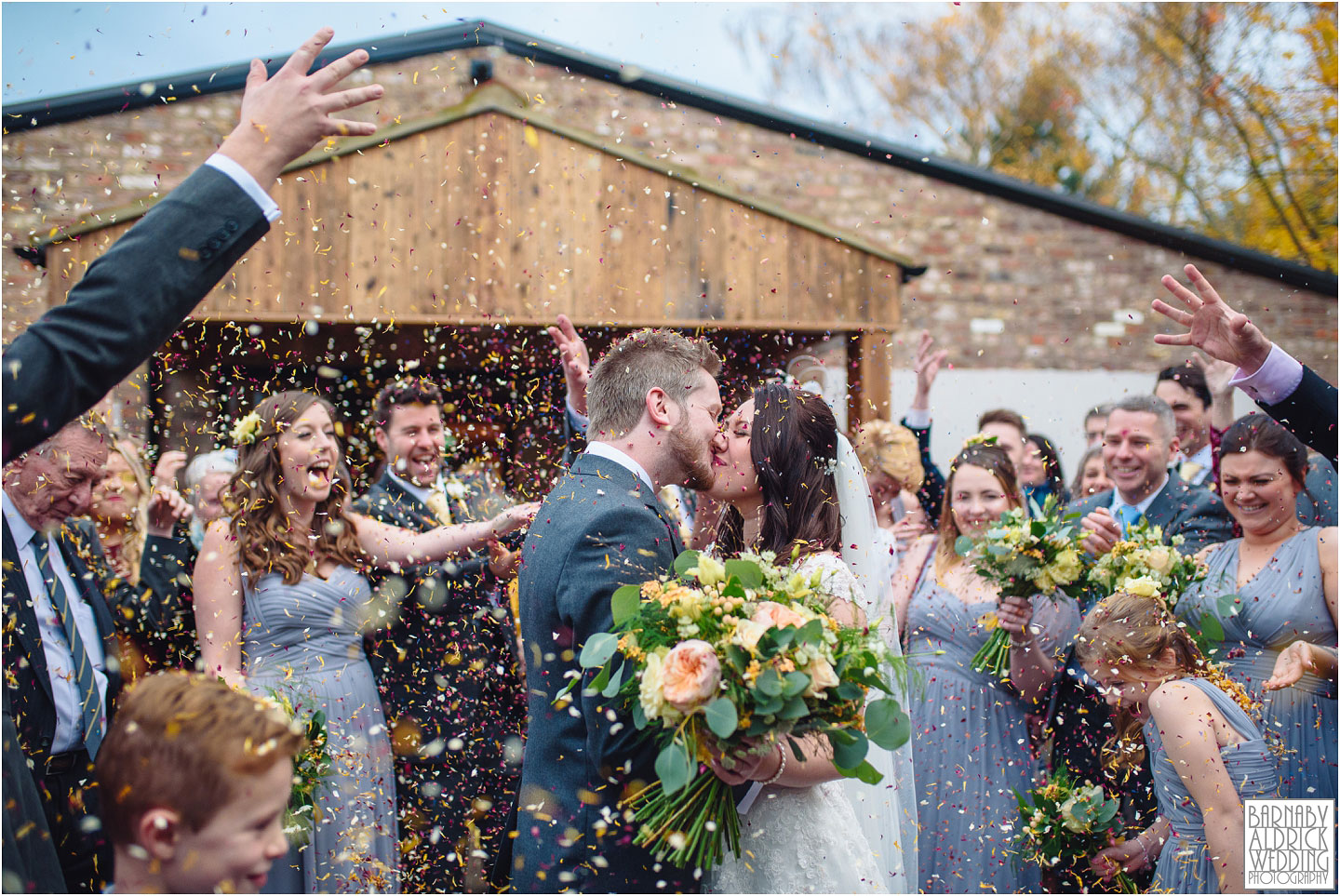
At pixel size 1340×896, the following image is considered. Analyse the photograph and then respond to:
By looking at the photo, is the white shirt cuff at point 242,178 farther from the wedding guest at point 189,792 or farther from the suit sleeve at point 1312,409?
the suit sleeve at point 1312,409

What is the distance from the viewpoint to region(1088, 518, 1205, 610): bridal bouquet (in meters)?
4.07

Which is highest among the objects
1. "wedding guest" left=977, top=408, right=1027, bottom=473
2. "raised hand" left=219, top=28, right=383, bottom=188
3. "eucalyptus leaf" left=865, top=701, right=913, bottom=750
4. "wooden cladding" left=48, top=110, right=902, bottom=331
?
"wooden cladding" left=48, top=110, right=902, bottom=331

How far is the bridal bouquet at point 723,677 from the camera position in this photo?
2.22m

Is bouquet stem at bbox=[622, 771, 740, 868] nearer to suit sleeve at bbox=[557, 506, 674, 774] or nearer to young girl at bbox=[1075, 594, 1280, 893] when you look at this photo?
suit sleeve at bbox=[557, 506, 674, 774]

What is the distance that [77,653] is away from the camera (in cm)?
365

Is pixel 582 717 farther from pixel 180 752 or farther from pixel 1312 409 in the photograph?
pixel 1312 409

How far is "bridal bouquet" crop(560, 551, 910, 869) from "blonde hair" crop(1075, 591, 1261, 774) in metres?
1.58

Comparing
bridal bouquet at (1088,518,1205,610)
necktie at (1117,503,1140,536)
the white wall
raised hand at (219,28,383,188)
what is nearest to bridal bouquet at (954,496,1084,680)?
bridal bouquet at (1088,518,1205,610)

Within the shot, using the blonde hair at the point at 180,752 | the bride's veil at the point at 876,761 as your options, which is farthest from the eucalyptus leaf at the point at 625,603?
the bride's veil at the point at 876,761

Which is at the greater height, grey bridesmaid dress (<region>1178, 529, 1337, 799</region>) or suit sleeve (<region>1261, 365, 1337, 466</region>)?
suit sleeve (<region>1261, 365, 1337, 466</region>)

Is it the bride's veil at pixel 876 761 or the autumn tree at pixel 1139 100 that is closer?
the bride's veil at pixel 876 761

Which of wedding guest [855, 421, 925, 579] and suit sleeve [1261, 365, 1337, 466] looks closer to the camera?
suit sleeve [1261, 365, 1337, 466]

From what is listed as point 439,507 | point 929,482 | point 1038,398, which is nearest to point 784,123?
point 1038,398

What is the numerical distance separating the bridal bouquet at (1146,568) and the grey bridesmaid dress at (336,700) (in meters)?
3.13
